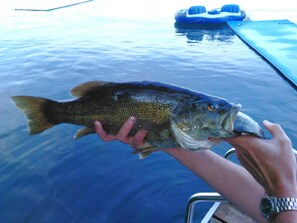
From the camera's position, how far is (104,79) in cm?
1205

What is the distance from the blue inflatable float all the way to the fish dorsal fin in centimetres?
2068

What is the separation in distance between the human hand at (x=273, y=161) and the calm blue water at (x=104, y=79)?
3.48 metres

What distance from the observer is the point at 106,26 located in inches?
882

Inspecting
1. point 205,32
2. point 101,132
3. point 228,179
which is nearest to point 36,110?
point 101,132

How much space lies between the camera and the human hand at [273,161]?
6.57 ft

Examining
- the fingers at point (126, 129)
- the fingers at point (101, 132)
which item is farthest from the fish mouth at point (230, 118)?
the fingers at point (101, 132)

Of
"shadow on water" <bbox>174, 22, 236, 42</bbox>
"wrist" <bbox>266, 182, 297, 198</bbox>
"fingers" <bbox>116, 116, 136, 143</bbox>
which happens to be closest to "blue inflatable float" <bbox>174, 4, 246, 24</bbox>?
"shadow on water" <bbox>174, 22, 236, 42</bbox>

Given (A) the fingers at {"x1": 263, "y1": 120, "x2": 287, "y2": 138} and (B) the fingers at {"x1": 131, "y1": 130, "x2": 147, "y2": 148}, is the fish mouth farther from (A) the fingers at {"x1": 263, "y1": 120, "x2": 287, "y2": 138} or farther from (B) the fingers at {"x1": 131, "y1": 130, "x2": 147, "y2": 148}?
(B) the fingers at {"x1": 131, "y1": 130, "x2": 147, "y2": 148}

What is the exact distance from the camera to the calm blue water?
5734 mm

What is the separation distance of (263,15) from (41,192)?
976 inches

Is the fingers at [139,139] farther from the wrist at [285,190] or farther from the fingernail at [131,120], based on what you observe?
the wrist at [285,190]

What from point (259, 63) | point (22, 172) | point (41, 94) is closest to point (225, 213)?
point (22, 172)

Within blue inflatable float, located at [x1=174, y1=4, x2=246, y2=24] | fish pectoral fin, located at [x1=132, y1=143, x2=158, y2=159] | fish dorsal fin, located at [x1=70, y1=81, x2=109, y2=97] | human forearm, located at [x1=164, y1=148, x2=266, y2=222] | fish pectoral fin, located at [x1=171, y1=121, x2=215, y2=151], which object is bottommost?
blue inflatable float, located at [x1=174, y1=4, x2=246, y2=24]

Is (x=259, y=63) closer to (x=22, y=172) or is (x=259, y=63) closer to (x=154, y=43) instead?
(x=154, y=43)
